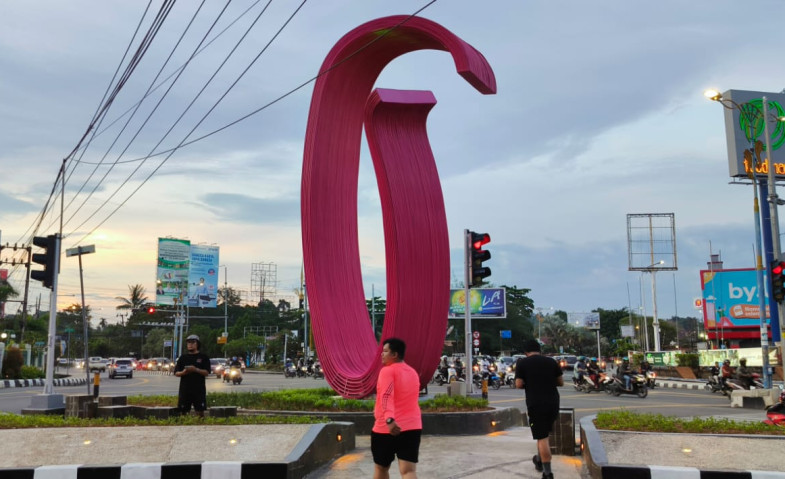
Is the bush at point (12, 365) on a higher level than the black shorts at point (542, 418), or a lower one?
lower

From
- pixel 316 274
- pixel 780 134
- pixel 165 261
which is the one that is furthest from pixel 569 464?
pixel 165 261

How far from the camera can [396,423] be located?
5641 millimetres

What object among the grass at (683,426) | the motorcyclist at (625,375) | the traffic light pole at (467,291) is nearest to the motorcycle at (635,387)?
the motorcyclist at (625,375)

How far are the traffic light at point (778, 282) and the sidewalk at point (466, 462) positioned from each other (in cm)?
904

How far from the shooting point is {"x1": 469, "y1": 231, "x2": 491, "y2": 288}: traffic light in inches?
567

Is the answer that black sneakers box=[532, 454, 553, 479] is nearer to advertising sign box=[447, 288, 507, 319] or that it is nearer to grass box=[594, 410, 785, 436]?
grass box=[594, 410, 785, 436]

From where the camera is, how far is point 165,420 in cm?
912

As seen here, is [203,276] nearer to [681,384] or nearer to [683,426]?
[681,384]

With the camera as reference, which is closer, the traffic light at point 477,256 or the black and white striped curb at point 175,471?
the black and white striped curb at point 175,471

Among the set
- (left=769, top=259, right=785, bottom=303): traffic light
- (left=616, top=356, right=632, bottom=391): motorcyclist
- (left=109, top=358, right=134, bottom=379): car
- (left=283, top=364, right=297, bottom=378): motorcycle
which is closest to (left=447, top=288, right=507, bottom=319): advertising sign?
(left=283, top=364, right=297, bottom=378): motorcycle

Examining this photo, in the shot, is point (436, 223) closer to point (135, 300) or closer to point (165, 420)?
point (165, 420)

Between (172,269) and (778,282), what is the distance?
211 feet

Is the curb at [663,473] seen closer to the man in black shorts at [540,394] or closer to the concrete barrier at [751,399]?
the man in black shorts at [540,394]

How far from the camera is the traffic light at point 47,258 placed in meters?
14.6
